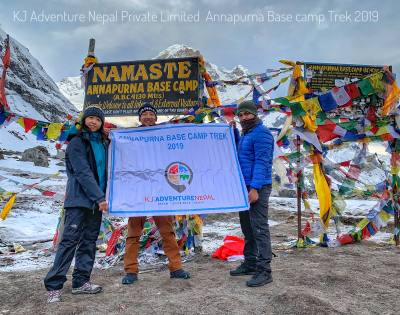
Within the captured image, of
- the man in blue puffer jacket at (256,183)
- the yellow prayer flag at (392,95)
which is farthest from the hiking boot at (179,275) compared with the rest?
the yellow prayer flag at (392,95)

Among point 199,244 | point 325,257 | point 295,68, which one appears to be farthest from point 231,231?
point 295,68

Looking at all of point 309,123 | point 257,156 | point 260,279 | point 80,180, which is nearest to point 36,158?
point 309,123

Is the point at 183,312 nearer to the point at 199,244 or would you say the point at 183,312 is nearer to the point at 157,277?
the point at 157,277

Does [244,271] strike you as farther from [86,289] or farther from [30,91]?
[30,91]

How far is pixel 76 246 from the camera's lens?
12.8 ft

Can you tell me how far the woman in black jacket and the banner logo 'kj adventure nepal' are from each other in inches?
31.0

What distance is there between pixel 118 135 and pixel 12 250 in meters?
3.62

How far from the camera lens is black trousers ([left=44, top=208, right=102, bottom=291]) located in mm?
3645

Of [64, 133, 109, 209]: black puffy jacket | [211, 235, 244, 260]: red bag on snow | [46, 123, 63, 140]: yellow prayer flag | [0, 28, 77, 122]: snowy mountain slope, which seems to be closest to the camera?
[64, 133, 109, 209]: black puffy jacket

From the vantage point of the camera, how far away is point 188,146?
457 centimetres

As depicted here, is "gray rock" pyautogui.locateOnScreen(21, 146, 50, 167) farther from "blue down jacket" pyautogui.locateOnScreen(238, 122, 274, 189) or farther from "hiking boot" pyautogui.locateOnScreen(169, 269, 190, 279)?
"blue down jacket" pyautogui.locateOnScreen(238, 122, 274, 189)

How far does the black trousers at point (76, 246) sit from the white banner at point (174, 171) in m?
0.30

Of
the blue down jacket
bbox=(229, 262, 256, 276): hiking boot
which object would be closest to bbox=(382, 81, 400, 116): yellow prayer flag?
the blue down jacket

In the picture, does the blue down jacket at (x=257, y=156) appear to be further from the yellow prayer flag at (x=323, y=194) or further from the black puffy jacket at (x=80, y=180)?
the yellow prayer flag at (x=323, y=194)
